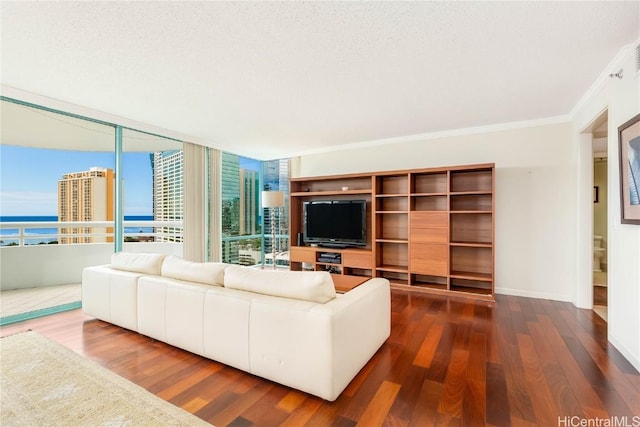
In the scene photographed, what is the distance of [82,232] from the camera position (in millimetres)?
4676

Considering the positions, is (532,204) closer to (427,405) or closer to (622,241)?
(622,241)

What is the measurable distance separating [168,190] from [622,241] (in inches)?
233

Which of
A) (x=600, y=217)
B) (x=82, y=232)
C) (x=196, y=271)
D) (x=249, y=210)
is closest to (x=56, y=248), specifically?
(x=82, y=232)

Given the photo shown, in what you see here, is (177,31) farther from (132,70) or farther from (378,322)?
(378,322)

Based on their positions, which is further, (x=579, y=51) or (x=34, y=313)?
(x=34, y=313)

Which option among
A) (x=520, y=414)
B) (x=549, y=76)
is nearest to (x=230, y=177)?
(x=549, y=76)

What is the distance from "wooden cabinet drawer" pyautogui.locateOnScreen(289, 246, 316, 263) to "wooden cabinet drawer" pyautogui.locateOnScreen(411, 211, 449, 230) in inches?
72.2

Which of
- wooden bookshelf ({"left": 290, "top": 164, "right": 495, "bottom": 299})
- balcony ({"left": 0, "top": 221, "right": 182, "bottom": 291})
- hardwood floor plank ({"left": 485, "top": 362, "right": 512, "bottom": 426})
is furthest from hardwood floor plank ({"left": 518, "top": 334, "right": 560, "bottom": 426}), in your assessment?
balcony ({"left": 0, "top": 221, "right": 182, "bottom": 291})

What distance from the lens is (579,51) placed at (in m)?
2.23

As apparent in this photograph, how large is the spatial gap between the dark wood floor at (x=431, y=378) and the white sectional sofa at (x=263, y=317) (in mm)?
106

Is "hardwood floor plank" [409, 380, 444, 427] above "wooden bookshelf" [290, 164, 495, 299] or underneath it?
underneath

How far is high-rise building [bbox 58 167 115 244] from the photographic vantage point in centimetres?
443

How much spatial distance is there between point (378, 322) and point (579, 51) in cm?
266
